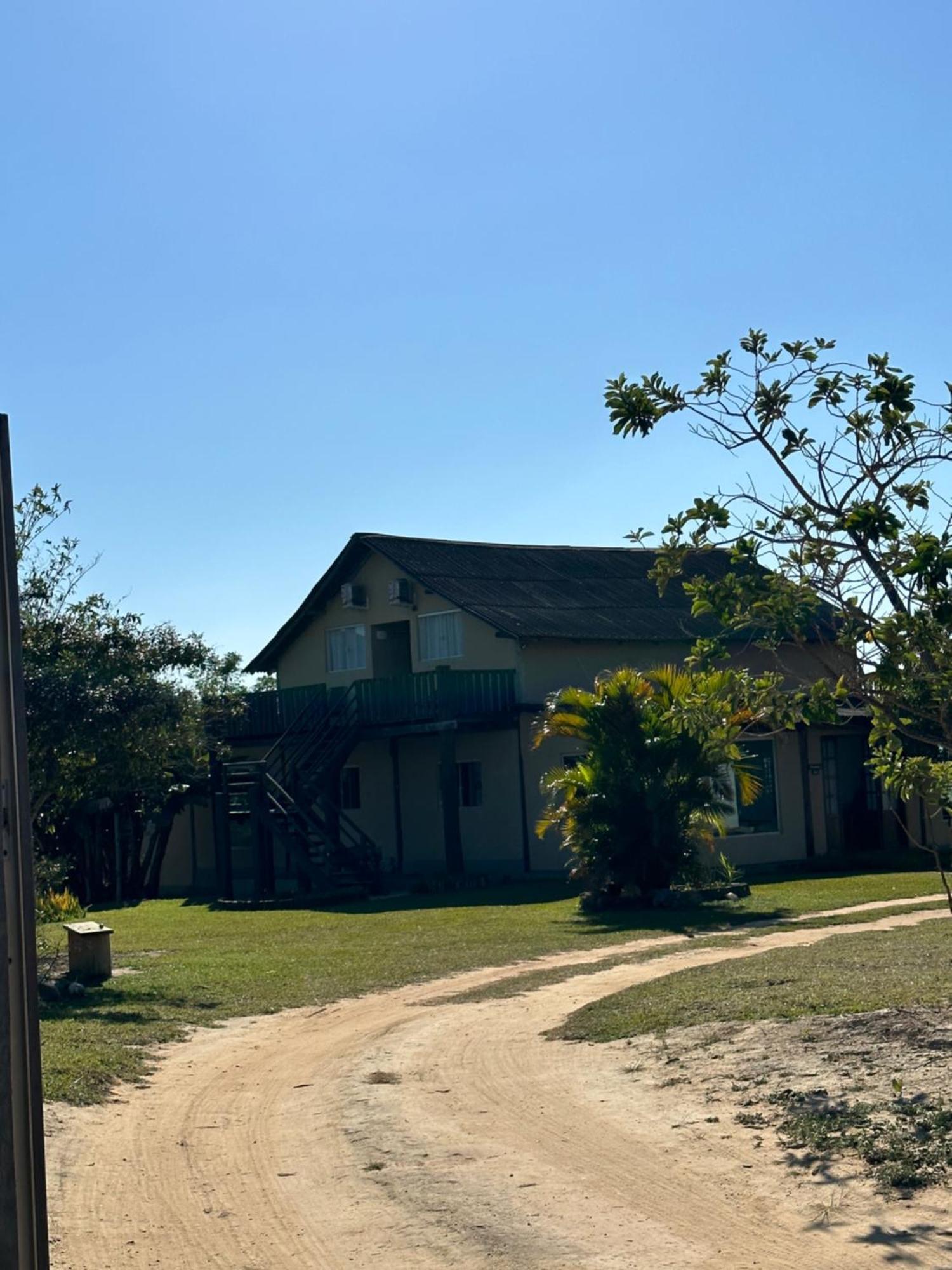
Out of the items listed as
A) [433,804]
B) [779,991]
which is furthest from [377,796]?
[779,991]

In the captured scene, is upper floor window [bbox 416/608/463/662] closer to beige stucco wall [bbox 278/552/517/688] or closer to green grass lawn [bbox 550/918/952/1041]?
beige stucco wall [bbox 278/552/517/688]

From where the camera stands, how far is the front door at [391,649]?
3509cm

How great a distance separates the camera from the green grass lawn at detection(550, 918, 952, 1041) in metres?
11.1

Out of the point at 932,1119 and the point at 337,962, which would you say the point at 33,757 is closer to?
the point at 337,962

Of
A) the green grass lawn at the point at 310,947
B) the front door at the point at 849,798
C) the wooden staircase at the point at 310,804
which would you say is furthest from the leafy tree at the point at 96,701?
the front door at the point at 849,798

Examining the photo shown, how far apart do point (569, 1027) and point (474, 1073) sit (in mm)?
1678

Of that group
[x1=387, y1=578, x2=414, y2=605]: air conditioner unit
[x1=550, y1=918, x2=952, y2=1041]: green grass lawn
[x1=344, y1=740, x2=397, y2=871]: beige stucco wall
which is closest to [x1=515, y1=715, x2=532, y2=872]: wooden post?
[x1=344, y1=740, x2=397, y2=871]: beige stucco wall

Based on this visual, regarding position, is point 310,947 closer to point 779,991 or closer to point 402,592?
point 779,991

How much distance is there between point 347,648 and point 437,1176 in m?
28.4

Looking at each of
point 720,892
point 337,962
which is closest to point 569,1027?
point 337,962

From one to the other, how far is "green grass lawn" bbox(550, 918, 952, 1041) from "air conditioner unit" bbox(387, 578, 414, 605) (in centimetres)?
1861

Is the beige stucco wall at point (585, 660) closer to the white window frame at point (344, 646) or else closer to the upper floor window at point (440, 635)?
the upper floor window at point (440, 635)

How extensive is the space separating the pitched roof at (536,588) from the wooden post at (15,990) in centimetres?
2636

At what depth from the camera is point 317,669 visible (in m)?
36.5
